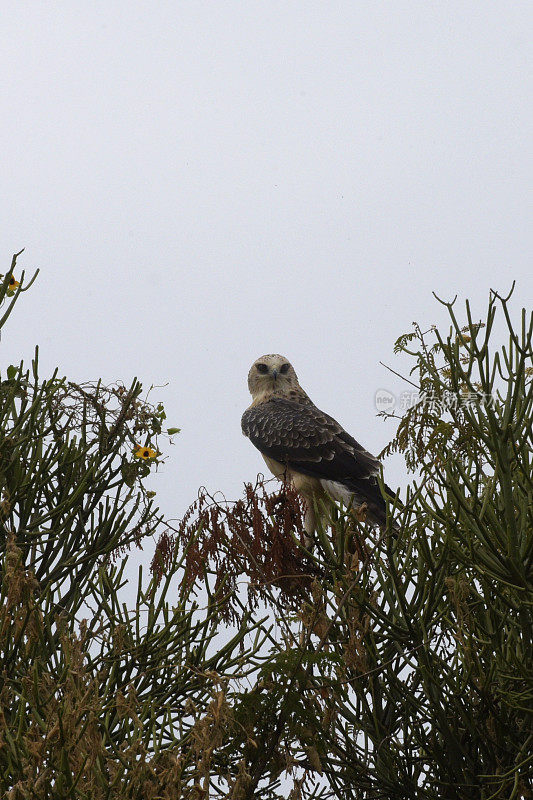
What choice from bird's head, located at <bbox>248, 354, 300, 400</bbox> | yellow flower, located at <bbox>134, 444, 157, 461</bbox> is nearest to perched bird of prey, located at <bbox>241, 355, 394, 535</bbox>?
bird's head, located at <bbox>248, 354, 300, 400</bbox>

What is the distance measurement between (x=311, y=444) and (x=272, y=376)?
1759mm

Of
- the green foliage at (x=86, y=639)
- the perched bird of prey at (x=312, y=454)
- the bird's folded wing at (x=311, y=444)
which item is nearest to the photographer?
the green foliage at (x=86, y=639)

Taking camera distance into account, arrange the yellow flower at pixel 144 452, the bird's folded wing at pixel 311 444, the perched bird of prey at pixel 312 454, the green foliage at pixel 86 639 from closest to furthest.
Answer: the green foliage at pixel 86 639 < the yellow flower at pixel 144 452 < the perched bird of prey at pixel 312 454 < the bird's folded wing at pixel 311 444

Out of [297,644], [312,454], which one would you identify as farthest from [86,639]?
[312,454]

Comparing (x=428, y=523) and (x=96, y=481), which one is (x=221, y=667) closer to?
(x=428, y=523)

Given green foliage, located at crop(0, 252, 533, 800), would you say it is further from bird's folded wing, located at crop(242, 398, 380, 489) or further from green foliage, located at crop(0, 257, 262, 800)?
Answer: bird's folded wing, located at crop(242, 398, 380, 489)

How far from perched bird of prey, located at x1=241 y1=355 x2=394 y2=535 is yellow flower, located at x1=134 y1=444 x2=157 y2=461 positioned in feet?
5.70

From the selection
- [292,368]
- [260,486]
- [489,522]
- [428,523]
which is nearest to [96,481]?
[260,486]

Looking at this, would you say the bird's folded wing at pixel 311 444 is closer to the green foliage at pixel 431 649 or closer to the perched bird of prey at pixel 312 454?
the perched bird of prey at pixel 312 454

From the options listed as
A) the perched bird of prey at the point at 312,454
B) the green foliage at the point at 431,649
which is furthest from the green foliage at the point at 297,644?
the perched bird of prey at the point at 312,454

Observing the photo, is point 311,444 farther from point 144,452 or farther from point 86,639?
point 86,639

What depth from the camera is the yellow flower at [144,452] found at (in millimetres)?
6812

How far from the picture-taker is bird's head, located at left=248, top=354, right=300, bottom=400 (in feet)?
34.9

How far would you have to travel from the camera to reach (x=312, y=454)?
8.98 meters
